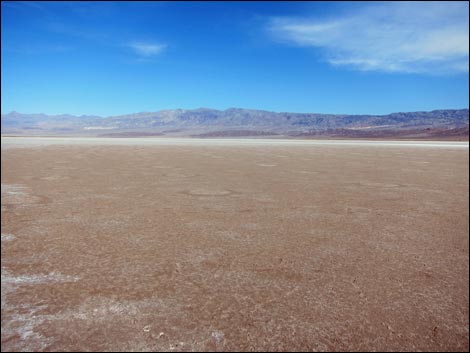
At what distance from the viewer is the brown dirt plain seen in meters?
2.83

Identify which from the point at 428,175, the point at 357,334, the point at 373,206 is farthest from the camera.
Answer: the point at 428,175

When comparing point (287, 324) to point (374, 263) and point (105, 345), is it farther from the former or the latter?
point (374, 263)

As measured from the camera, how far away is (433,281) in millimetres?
3865

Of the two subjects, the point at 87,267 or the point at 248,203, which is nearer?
the point at 87,267

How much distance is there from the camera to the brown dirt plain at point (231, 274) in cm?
283

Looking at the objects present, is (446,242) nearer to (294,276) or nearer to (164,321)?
(294,276)

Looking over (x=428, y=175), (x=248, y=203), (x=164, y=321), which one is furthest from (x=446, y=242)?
(x=428, y=175)

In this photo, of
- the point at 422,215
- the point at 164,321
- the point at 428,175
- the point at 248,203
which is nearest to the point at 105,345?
the point at 164,321

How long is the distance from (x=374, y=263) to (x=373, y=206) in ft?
11.4

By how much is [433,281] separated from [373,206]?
379 cm

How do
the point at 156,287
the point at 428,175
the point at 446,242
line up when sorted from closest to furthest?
1. the point at 156,287
2. the point at 446,242
3. the point at 428,175

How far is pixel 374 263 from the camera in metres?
4.31

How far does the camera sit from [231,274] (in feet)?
12.9

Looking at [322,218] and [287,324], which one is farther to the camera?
[322,218]
